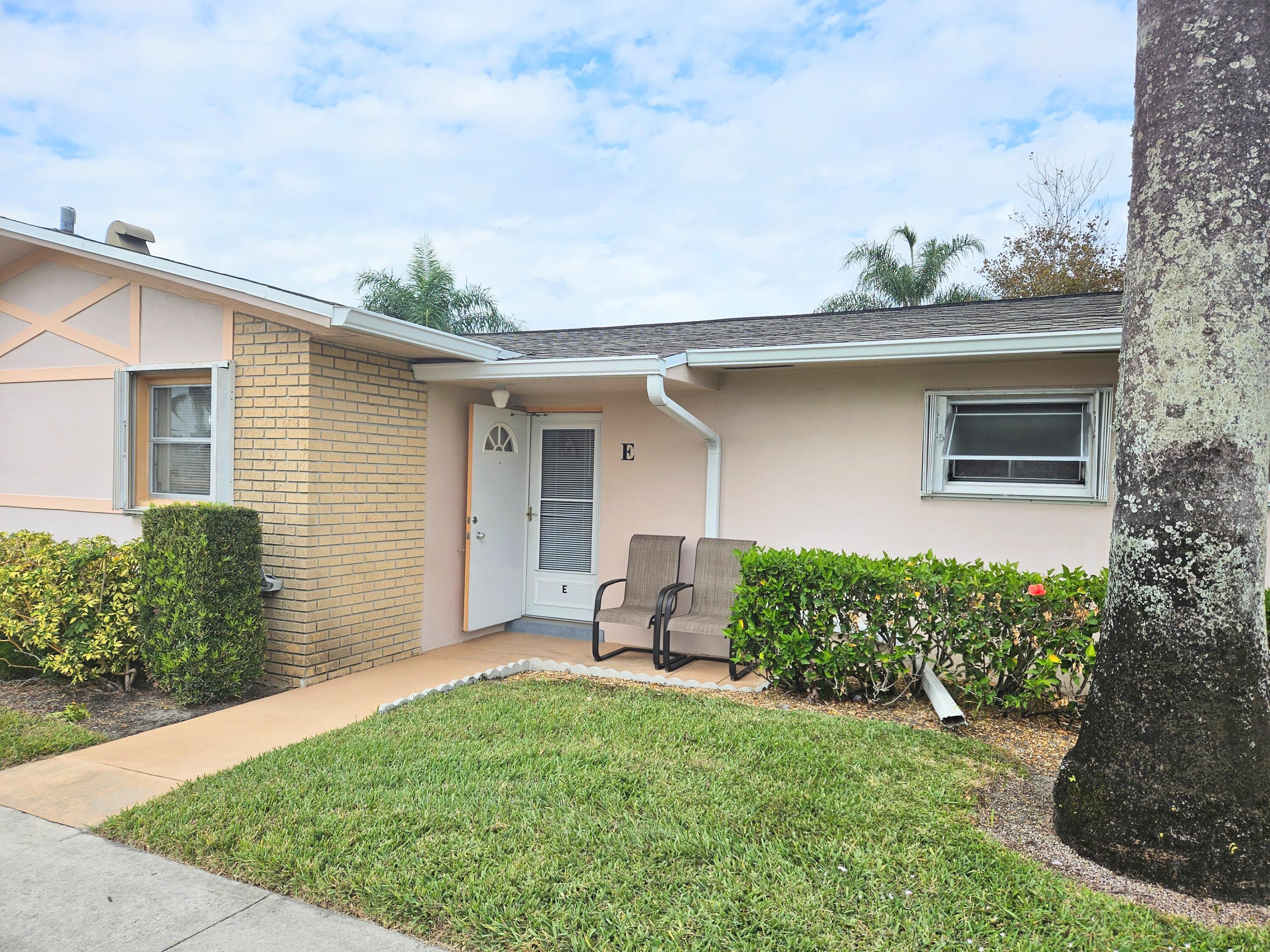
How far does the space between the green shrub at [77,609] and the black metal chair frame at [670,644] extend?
386 cm

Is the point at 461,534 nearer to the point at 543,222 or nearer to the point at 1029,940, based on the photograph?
the point at 1029,940

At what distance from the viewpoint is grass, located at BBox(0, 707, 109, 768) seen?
4309mm

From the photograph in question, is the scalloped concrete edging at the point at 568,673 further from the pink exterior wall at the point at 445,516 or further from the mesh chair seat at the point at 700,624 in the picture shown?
the pink exterior wall at the point at 445,516

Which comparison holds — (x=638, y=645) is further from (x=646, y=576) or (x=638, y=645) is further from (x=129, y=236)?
(x=129, y=236)

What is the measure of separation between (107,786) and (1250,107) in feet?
19.0

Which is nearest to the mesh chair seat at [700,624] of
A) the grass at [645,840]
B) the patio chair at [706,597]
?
the patio chair at [706,597]

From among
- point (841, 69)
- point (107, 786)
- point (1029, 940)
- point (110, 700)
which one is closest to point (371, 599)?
point (110, 700)

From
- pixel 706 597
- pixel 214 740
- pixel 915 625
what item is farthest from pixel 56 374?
pixel 915 625

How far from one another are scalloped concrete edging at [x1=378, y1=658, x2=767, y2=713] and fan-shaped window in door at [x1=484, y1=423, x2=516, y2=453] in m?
2.08

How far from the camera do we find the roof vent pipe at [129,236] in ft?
22.0

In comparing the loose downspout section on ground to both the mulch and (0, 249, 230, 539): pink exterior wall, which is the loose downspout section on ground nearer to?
the mulch

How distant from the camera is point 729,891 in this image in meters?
2.79

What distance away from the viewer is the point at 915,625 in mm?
5184

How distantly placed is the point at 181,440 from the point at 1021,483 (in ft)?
22.2
